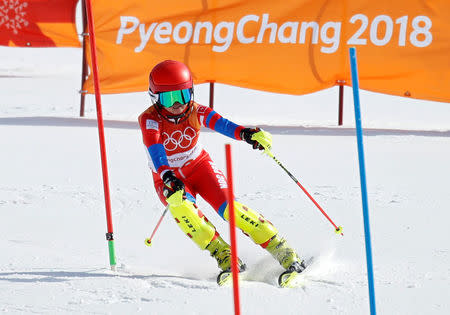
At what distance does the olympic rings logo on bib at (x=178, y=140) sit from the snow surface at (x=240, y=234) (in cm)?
76

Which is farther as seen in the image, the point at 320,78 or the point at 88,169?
the point at 320,78

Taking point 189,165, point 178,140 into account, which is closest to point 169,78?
point 178,140

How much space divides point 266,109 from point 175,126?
7819 millimetres

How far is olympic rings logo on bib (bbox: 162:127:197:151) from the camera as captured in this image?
180 inches

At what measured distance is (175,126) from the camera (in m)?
4.56

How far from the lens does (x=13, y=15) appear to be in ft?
48.8

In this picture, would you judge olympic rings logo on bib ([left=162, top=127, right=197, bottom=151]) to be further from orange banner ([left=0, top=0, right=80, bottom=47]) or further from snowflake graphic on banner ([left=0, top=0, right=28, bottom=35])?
snowflake graphic on banner ([left=0, top=0, right=28, bottom=35])

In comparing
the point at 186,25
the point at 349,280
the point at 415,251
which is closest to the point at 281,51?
the point at 186,25

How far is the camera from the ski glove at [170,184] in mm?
4121

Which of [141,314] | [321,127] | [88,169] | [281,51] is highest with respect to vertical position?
[281,51]

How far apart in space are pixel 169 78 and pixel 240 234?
1.63m

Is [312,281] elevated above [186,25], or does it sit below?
below

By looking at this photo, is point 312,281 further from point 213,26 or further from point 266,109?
point 266,109

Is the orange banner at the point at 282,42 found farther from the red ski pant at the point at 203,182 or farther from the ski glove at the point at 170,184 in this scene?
the ski glove at the point at 170,184
